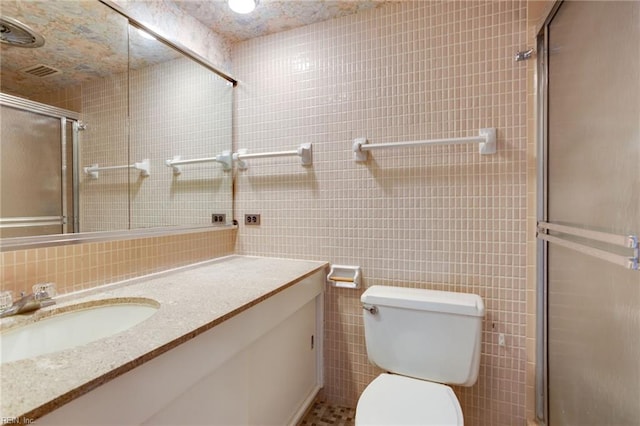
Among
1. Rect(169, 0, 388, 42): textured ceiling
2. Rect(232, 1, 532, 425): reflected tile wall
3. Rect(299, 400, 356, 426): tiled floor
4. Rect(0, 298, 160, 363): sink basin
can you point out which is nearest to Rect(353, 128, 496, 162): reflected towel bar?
Rect(232, 1, 532, 425): reflected tile wall

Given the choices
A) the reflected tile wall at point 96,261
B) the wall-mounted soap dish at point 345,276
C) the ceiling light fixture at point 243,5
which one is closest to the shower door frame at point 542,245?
the wall-mounted soap dish at point 345,276

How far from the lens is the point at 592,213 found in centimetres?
93

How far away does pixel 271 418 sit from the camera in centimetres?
127

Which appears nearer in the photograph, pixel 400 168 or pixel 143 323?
pixel 143 323

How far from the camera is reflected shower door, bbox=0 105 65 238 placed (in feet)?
3.27

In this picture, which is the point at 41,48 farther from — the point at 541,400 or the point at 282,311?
the point at 541,400

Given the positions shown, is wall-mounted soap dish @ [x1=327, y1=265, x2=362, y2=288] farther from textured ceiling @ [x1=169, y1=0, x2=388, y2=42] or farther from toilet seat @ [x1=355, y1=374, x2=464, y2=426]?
textured ceiling @ [x1=169, y1=0, x2=388, y2=42]

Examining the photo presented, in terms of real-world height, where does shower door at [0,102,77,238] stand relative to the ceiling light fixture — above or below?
below

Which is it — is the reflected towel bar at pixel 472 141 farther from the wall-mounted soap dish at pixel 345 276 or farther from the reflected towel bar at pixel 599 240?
the wall-mounted soap dish at pixel 345 276

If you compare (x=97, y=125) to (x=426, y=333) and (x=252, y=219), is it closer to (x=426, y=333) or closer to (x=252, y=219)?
(x=252, y=219)

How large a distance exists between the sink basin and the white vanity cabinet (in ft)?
1.01

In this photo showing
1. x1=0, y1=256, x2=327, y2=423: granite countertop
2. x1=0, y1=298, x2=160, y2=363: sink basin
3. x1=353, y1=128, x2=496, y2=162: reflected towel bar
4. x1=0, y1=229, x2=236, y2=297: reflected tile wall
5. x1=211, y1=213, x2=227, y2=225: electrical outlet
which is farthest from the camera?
x1=211, y1=213, x2=227, y2=225: electrical outlet

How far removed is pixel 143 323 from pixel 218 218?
1.05 m

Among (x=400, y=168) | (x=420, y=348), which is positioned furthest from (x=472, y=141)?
(x=420, y=348)
